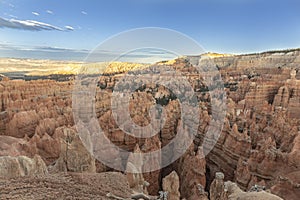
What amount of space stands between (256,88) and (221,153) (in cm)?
1535

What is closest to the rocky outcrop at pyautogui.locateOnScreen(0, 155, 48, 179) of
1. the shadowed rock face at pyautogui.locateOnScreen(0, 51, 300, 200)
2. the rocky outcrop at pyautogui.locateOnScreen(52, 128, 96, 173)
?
the rocky outcrop at pyautogui.locateOnScreen(52, 128, 96, 173)

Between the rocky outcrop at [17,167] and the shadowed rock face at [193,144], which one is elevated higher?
the rocky outcrop at [17,167]

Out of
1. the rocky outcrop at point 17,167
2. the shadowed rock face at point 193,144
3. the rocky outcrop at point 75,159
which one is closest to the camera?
the rocky outcrop at point 17,167

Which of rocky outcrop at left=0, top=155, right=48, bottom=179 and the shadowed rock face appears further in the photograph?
the shadowed rock face

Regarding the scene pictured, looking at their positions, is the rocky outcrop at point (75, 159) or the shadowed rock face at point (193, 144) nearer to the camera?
the rocky outcrop at point (75, 159)

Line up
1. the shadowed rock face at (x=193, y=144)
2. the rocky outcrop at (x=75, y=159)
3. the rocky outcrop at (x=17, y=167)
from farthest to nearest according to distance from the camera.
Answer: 1. the shadowed rock face at (x=193, y=144)
2. the rocky outcrop at (x=75, y=159)
3. the rocky outcrop at (x=17, y=167)

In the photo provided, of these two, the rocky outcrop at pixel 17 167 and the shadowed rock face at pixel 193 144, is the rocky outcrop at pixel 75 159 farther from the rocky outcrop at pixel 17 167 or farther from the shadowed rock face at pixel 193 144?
the rocky outcrop at pixel 17 167

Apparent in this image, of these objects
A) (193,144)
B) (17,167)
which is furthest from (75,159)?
(193,144)

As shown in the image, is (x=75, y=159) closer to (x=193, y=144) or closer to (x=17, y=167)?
(x=17, y=167)

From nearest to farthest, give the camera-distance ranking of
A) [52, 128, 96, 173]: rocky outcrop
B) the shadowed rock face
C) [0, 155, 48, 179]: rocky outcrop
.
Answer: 1. [0, 155, 48, 179]: rocky outcrop
2. [52, 128, 96, 173]: rocky outcrop
3. the shadowed rock face

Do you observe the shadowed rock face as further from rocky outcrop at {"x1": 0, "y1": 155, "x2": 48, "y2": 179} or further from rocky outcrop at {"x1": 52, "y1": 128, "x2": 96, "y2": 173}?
rocky outcrop at {"x1": 0, "y1": 155, "x2": 48, "y2": 179}

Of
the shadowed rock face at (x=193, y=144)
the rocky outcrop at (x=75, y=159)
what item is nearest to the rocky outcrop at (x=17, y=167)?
the rocky outcrop at (x=75, y=159)

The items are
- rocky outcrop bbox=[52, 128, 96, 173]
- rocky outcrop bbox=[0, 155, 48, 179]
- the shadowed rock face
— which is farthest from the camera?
the shadowed rock face

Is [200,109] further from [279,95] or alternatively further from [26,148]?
[26,148]
